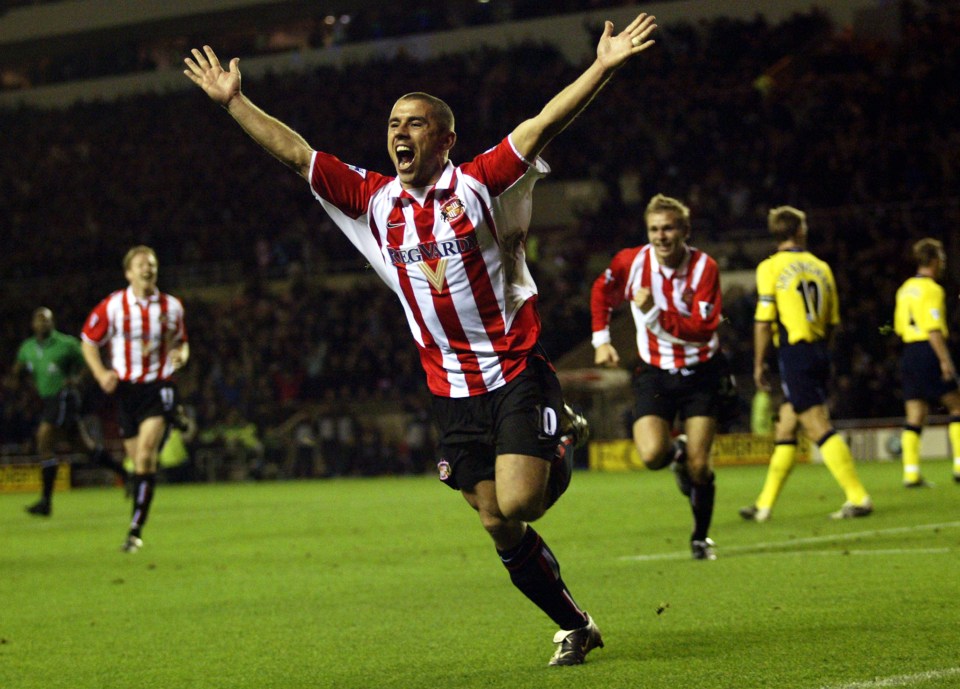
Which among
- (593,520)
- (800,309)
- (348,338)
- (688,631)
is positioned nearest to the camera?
(688,631)

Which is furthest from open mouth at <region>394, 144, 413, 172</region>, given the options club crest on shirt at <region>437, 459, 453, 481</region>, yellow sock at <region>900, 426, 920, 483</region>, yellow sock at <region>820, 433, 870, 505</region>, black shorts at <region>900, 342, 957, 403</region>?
yellow sock at <region>900, 426, 920, 483</region>

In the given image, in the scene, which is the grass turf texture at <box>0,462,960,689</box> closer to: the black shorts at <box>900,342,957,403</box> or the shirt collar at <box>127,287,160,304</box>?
the black shorts at <box>900,342,957,403</box>

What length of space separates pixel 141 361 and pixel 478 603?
5629mm

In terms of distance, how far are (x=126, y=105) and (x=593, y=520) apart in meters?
30.0

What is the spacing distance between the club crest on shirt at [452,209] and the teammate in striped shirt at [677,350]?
348cm

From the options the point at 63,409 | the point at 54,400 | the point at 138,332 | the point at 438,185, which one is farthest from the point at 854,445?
the point at 438,185

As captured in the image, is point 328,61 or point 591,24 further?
point 328,61

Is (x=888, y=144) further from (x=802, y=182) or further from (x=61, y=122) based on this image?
(x=61, y=122)

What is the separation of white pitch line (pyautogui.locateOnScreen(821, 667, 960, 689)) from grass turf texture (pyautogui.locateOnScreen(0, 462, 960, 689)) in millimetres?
20

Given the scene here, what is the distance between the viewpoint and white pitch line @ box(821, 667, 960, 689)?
4.46m

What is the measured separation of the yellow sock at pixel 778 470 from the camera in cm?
1139

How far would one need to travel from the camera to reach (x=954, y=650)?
5.07 m

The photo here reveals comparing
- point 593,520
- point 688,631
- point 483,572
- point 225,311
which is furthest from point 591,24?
point 688,631

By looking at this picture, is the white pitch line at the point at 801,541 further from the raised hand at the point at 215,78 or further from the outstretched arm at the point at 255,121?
the raised hand at the point at 215,78
